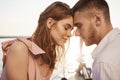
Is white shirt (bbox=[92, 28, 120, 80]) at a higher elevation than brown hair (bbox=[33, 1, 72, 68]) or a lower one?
lower

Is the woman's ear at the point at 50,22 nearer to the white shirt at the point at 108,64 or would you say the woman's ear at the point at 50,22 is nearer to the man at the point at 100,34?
the man at the point at 100,34

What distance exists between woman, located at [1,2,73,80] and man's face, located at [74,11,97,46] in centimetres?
5

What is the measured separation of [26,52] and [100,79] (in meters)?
0.47

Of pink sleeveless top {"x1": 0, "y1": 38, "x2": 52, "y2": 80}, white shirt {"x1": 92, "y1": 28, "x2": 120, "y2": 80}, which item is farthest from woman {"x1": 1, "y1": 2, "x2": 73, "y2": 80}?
white shirt {"x1": 92, "y1": 28, "x2": 120, "y2": 80}

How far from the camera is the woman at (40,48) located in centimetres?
142

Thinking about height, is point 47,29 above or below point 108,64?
above

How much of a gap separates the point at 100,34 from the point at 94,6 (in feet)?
0.66

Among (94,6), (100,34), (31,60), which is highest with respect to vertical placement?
(94,6)

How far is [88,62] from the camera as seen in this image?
320cm

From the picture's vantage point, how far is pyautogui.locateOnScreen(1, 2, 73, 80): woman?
1416 millimetres

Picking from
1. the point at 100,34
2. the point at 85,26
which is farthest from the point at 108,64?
the point at 85,26

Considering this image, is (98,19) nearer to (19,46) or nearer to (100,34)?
(100,34)

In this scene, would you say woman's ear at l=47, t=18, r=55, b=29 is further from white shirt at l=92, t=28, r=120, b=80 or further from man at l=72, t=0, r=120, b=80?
white shirt at l=92, t=28, r=120, b=80

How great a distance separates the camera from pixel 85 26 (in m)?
1.74
